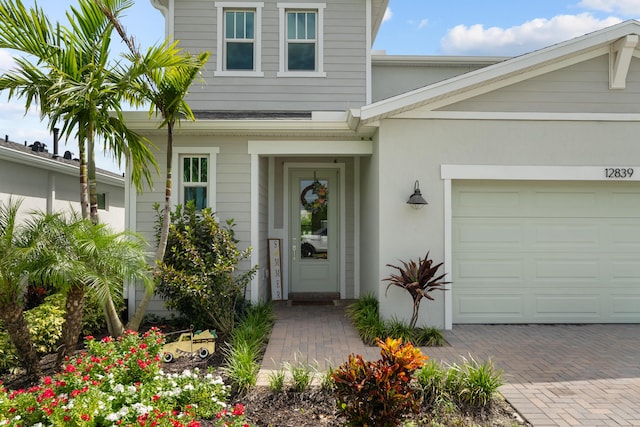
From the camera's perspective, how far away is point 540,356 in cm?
543

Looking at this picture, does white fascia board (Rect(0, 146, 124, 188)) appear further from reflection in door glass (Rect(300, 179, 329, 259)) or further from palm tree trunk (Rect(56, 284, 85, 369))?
reflection in door glass (Rect(300, 179, 329, 259))

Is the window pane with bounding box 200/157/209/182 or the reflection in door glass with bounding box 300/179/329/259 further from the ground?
the window pane with bounding box 200/157/209/182

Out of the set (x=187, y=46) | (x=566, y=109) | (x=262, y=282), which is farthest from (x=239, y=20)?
(x=566, y=109)

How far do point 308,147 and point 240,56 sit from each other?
117 inches

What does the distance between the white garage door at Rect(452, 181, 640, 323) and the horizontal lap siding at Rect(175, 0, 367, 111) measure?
3431mm

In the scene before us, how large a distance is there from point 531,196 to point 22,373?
7522 mm

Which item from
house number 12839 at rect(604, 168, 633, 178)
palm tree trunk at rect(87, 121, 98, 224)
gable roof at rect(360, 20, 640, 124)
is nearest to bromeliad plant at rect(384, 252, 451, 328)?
gable roof at rect(360, 20, 640, 124)

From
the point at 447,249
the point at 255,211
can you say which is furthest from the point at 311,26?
the point at 447,249

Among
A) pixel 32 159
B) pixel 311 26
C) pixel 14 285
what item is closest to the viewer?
pixel 14 285

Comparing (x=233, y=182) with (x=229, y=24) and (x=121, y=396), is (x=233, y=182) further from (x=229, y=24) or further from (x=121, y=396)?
(x=121, y=396)

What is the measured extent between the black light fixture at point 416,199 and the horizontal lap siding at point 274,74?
293 cm

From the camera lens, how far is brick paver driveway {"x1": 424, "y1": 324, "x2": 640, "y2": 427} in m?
3.94

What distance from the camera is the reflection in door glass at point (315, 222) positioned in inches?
360

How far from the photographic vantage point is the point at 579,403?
4.09 meters
